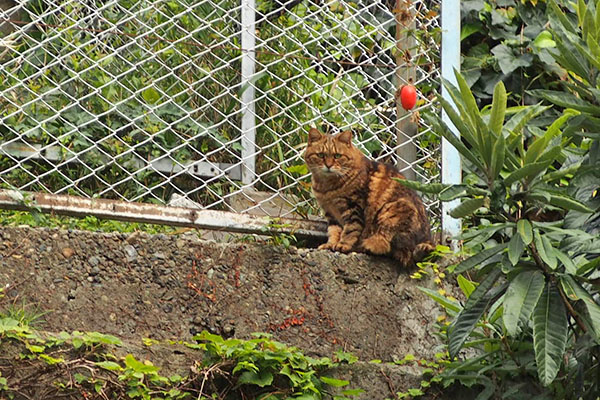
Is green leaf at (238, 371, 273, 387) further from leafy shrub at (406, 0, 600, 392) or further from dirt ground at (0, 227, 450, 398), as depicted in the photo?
leafy shrub at (406, 0, 600, 392)

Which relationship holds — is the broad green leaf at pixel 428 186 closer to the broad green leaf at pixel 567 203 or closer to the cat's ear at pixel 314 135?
the broad green leaf at pixel 567 203

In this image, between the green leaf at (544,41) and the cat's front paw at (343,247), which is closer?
the cat's front paw at (343,247)

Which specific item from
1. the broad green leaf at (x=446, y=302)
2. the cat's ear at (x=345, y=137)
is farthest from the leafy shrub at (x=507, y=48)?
the broad green leaf at (x=446, y=302)

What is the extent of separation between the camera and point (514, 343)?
3.58 m

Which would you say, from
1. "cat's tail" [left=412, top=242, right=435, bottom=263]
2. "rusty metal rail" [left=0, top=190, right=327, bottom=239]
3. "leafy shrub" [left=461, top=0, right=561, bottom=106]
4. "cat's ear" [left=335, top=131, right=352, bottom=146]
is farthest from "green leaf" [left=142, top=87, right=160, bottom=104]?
"leafy shrub" [left=461, top=0, right=561, bottom=106]

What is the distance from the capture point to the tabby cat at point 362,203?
13.7 feet

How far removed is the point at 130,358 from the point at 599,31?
198 centimetres

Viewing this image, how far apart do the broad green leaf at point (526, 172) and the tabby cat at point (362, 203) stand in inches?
42.4

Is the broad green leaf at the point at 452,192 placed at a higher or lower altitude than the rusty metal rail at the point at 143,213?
higher

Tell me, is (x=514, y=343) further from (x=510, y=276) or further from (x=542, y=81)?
(x=542, y=81)

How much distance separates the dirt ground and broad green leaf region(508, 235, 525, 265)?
1.00 meters

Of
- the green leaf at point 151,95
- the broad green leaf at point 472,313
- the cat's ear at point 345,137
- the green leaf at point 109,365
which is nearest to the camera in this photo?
the broad green leaf at point 472,313

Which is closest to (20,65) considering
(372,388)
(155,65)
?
(155,65)

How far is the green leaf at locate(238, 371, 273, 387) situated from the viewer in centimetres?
341
